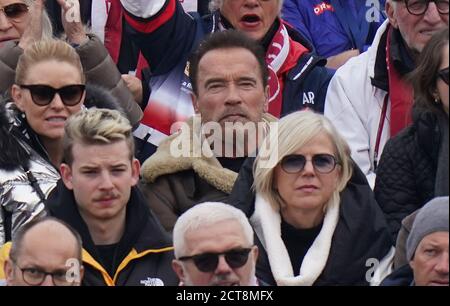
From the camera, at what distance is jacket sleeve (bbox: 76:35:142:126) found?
9125 millimetres

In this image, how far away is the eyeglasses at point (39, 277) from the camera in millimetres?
7234

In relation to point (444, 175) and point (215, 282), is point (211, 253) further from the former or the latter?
point (444, 175)

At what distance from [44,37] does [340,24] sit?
1846mm

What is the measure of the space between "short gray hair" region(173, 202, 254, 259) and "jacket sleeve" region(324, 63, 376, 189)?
1426 mm

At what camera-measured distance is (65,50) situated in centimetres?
867

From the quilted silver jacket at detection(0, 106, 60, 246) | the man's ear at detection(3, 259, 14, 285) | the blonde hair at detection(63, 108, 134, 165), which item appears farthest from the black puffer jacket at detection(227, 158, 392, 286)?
the man's ear at detection(3, 259, 14, 285)

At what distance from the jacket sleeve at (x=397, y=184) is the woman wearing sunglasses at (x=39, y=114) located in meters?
1.59

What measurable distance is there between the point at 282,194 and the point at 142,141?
170 cm

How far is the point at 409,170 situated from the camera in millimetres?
8070

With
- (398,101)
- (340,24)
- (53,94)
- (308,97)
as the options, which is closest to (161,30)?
(308,97)

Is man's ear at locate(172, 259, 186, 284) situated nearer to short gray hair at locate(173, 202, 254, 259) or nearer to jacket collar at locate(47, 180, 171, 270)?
short gray hair at locate(173, 202, 254, 259)

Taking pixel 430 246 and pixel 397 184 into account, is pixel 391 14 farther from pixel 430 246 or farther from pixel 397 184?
pixel 430 246

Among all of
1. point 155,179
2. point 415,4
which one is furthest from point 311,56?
point 155,179

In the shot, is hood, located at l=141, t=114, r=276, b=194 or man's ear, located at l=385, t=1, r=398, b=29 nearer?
hood, located at l=141, t=114, r=276, b=194
